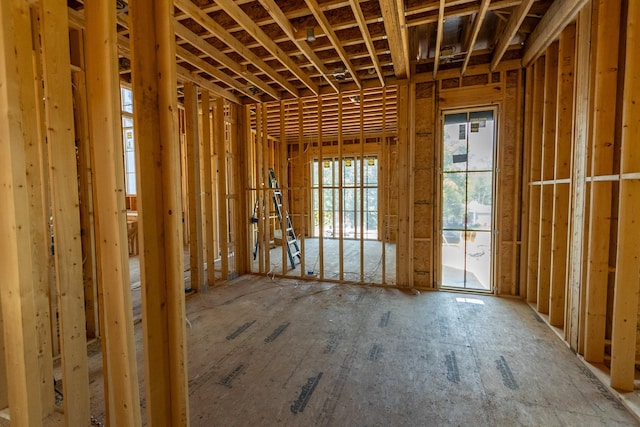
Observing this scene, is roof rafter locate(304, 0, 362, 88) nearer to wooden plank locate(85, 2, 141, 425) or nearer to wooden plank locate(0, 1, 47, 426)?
wooden plank locate(85, 2, 141, 425)

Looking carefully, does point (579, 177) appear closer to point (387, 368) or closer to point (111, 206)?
point (387, 368)

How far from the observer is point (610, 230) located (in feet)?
8.88

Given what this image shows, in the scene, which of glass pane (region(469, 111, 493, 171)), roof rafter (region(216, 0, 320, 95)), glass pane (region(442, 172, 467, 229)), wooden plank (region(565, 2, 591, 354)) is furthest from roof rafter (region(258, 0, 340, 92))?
glass pane (region(442, 172, 467, 229))

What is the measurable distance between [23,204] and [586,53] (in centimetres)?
452

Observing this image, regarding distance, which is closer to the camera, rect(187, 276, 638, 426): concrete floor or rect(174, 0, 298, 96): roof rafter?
rect(187, 276, 638, 426): concrete floor

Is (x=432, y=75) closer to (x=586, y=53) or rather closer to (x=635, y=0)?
(x=586, y=53)

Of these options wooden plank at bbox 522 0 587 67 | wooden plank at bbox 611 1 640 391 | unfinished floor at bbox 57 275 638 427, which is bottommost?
unfinished floor at bbox 57 275 638 427

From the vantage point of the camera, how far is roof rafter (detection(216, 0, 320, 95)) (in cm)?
297

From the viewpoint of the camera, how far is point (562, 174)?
136 inches

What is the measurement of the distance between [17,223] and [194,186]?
3546 millimetres

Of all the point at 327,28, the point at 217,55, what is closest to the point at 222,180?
the point at 217,55

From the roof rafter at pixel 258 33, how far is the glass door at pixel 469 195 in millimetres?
2539

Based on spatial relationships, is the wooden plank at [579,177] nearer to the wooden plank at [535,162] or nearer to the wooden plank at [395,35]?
the wooden plank at [535,162]

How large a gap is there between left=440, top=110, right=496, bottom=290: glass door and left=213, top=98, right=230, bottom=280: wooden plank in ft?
12.7
